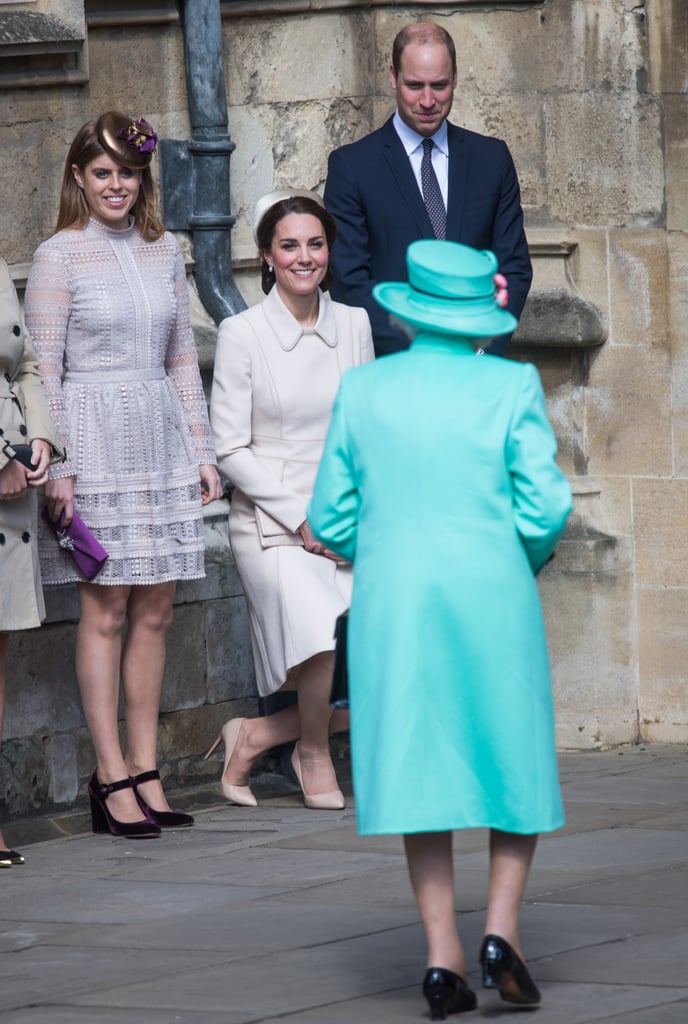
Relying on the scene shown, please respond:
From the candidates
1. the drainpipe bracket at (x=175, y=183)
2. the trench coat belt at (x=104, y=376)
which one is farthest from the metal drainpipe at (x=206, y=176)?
the trench coat belt at (x=104, y=376)

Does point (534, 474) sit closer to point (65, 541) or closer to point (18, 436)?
point (18, 436)

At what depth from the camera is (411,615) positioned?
484 cm

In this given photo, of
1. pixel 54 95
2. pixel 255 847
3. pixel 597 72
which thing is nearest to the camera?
pixel 255 847

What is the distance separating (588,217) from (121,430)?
2.54 metres

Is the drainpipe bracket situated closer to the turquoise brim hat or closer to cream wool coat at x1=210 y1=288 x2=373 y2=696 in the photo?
cream wool coat at x1=210 y1=288 x2=373 y2=696

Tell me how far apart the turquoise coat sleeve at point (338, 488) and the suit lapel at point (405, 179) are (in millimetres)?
2852

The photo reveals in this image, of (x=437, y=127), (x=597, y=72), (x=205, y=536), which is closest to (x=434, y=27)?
(x=437, y=127)

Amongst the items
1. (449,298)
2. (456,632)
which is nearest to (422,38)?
(449,298)

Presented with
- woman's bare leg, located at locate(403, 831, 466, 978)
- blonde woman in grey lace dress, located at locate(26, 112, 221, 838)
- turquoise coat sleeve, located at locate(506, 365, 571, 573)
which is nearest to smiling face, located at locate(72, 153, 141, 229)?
blonde woman in grey lace dress, located at locate(26, 112, 221, 838)

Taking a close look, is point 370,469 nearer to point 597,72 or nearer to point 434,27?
point 434,27

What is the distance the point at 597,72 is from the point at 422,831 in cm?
477

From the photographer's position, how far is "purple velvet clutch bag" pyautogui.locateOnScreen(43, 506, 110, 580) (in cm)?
712

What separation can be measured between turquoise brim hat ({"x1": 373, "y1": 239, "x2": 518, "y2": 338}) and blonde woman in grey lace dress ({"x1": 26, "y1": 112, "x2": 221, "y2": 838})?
7.60 feet

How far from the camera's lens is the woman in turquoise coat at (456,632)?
4805 mm
